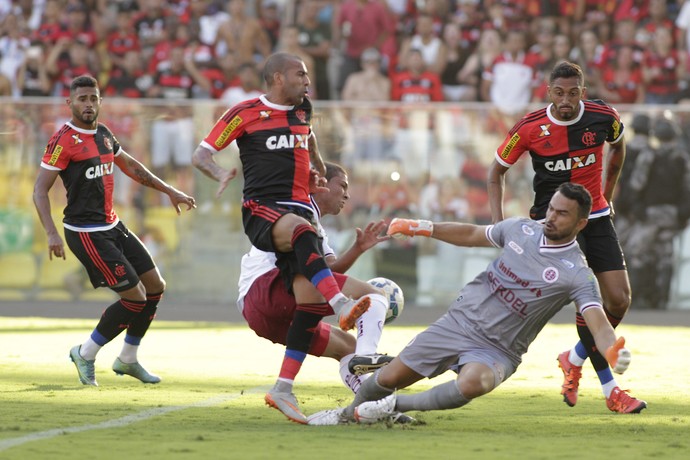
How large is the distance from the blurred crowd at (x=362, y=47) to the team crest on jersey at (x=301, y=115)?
8926 millimetres

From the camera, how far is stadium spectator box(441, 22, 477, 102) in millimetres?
17594

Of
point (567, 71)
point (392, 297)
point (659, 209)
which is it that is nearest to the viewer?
point (567, 71)

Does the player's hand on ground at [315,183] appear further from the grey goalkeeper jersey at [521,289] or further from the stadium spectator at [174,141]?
the stadium spectator at [174,141]

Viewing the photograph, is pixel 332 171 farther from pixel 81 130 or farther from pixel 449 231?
pixel 81 130

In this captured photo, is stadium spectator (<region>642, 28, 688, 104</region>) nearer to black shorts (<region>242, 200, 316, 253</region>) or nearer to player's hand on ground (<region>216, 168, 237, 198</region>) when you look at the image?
black shorts (<region>242, 200, 316, 253</region>)

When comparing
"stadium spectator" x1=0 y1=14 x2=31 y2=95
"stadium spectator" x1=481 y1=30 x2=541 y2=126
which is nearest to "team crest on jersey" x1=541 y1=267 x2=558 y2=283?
"stadium spectator" x1=481 y1=30 x2=541 y2=126

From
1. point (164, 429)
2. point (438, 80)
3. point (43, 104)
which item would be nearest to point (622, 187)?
point (438, 80)

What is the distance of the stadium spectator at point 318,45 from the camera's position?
59.2 feet

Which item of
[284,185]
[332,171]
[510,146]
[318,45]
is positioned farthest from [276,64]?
[318,45]

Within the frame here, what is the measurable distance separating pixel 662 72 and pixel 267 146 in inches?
425

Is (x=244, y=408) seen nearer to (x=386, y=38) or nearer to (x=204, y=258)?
(x=204, y=258)

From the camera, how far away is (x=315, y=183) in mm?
7539

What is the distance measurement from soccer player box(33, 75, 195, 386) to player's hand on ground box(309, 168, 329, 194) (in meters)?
1.37

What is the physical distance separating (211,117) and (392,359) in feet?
33.7
